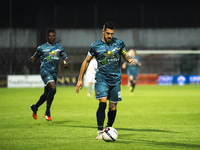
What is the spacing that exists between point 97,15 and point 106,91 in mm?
36051

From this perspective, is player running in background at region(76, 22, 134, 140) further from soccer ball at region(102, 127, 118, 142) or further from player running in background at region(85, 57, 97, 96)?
player running in background at region(85, 57, 97, 96)

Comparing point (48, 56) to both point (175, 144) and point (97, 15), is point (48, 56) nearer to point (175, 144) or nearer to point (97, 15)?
point (175, 144)

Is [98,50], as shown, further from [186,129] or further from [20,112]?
[20,112]

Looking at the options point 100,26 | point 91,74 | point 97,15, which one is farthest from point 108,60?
point 100,26

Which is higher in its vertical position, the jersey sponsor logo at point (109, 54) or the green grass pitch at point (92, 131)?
the jersey sponsor logo at point (109, 54)

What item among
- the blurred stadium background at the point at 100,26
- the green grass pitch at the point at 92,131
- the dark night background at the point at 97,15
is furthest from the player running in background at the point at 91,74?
the dark night background at the point at 97,15

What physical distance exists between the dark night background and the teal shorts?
34387mm

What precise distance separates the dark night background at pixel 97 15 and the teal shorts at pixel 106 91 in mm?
34387

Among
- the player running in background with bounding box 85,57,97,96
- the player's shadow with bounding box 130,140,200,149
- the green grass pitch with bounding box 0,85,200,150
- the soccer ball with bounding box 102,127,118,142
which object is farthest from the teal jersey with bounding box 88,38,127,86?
the player running in background with bounding box 85,57,97,96

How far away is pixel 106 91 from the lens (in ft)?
25.3

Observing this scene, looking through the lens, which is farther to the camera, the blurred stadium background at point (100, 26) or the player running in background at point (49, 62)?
the blurred stadium background at point (100, 26)

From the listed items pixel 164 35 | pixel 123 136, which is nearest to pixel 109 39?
pixel 123 136

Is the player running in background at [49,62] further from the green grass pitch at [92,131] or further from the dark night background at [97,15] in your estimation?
the dark night background at [97,15]

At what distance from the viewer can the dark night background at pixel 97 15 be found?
4234cm
